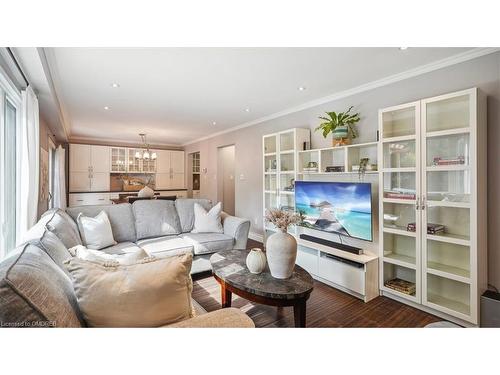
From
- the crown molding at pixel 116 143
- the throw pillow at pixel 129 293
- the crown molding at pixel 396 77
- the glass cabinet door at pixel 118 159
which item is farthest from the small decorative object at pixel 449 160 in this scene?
the glass cabinet door at pixel 118 159

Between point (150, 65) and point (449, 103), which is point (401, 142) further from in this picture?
point (150, 65)

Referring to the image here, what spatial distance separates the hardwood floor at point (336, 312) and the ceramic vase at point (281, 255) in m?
0.50

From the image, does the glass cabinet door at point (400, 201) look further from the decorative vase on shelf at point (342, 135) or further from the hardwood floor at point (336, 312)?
the decorative vase on shelf at point (342, 135)

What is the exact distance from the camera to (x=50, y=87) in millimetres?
2434

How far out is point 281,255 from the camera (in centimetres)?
183

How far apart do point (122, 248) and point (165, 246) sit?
46cm

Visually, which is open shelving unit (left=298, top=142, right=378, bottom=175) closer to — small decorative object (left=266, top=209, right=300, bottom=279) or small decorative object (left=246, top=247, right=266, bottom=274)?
small decorative object (left=266, top=209, right=300, bottom=279)

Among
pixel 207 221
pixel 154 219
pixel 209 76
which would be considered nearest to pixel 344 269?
pixel 207 221

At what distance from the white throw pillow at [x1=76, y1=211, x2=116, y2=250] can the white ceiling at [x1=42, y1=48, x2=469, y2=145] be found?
5.20ft

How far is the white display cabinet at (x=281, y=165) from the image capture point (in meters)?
3.57

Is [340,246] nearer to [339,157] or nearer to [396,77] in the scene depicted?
[339,157]
